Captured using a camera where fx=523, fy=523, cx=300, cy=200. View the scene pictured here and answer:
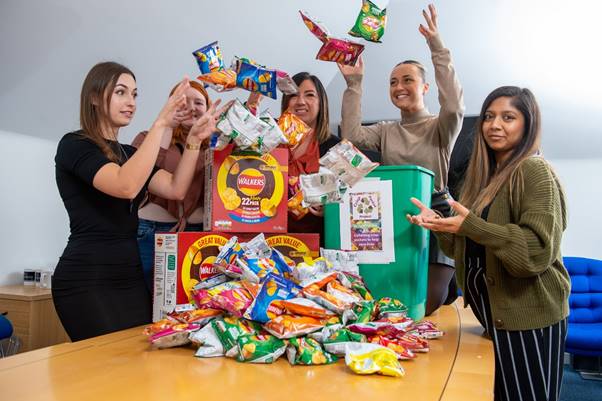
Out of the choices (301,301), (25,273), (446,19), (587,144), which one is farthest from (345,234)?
(587,144)

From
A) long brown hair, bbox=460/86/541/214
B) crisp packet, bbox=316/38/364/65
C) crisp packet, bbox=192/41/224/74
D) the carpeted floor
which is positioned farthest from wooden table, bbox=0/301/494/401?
the carpeted floor

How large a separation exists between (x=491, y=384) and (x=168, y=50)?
2.80 meters

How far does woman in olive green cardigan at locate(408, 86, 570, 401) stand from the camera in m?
1.34

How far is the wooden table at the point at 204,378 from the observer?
0.84 metres

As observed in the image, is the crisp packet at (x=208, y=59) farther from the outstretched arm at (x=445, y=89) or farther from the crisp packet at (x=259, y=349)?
the crisp packet at (x=259, y=349)

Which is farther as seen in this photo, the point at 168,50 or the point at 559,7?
the point at 559,7

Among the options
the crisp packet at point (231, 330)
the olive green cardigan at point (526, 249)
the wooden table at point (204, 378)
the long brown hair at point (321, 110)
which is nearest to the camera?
the wooden table at point (204, 378)

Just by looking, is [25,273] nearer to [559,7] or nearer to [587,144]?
[559,7]

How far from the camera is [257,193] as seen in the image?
4.93 feet

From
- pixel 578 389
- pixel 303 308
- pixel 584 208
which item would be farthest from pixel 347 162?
pixel 584 208

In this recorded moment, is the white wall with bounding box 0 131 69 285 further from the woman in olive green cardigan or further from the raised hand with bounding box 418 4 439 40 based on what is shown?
the woman in olive green cardigan

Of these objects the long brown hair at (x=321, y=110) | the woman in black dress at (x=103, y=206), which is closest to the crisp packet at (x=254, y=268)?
the woman in black dress at (x=103, y=206)

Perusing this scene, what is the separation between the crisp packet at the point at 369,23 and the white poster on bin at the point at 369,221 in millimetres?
468

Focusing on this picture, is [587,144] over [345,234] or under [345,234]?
over
